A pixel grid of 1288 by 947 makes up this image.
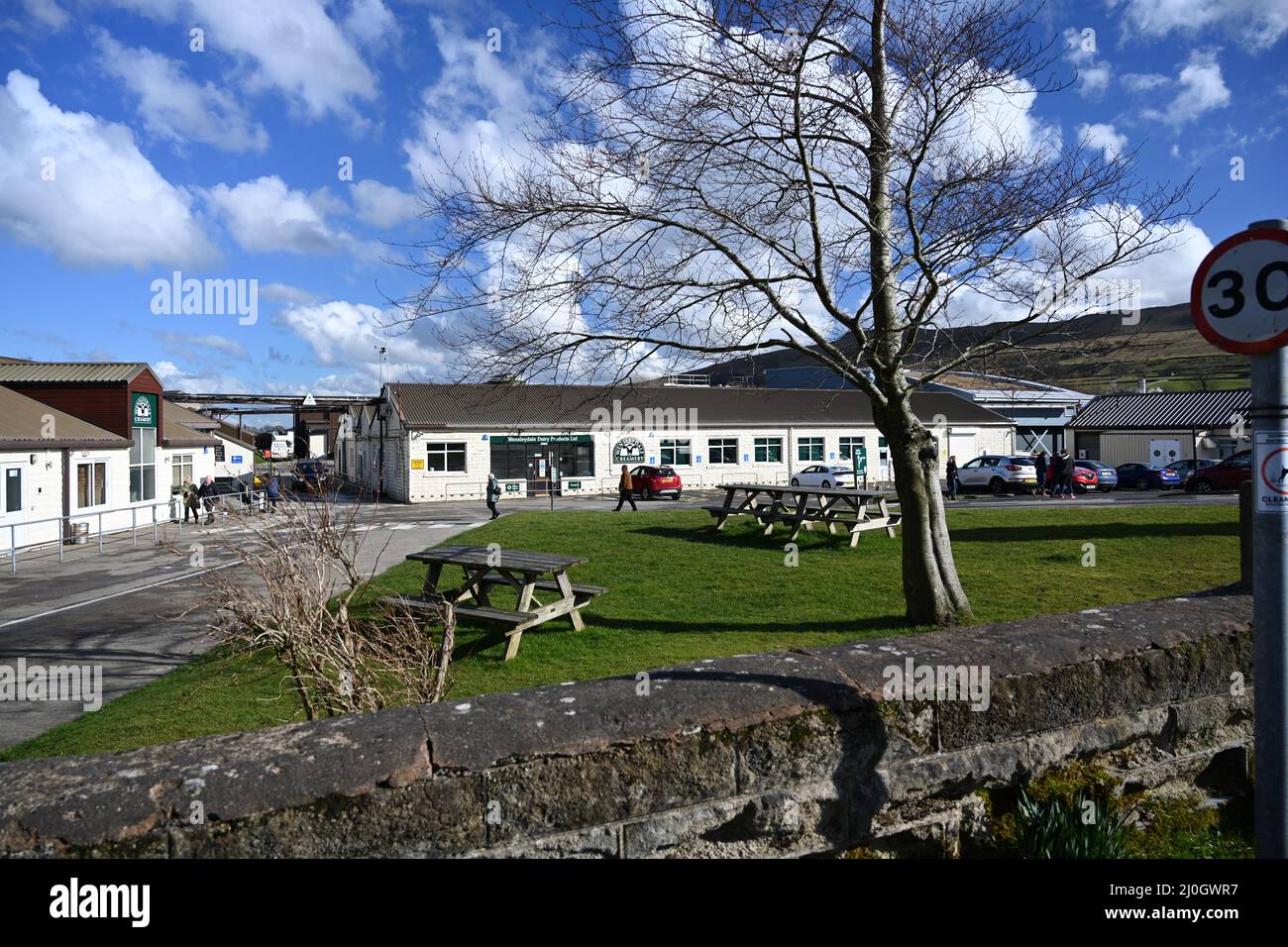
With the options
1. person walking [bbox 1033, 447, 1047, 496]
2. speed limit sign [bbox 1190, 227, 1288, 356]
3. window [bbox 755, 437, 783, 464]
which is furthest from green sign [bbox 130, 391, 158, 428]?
person walking [bbox 1033, 447, 1047, 496]

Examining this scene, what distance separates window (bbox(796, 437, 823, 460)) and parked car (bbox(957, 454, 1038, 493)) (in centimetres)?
1033

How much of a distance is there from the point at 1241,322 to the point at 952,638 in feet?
5.31

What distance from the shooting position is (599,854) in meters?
2.67

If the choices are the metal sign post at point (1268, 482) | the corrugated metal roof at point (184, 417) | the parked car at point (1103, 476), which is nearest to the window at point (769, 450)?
the parked car at point (1103, 476)

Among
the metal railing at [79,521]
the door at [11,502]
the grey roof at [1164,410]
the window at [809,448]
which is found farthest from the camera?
the window at [809,448]

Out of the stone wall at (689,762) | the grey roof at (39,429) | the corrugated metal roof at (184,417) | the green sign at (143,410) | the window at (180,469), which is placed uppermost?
the corrugated metal roof at (184,417)

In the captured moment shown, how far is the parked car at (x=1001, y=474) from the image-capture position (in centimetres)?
3694

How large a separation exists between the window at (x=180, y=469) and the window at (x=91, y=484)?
10.4 metres

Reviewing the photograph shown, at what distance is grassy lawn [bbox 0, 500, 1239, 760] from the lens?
7.24 meters

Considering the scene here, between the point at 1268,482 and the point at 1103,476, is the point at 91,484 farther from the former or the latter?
the point at 1103,476

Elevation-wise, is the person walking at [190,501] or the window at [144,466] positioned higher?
the window at [144,466]

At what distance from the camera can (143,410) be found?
30.9 m

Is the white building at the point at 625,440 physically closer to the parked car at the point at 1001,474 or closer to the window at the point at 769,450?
the window at the point at 769,450
